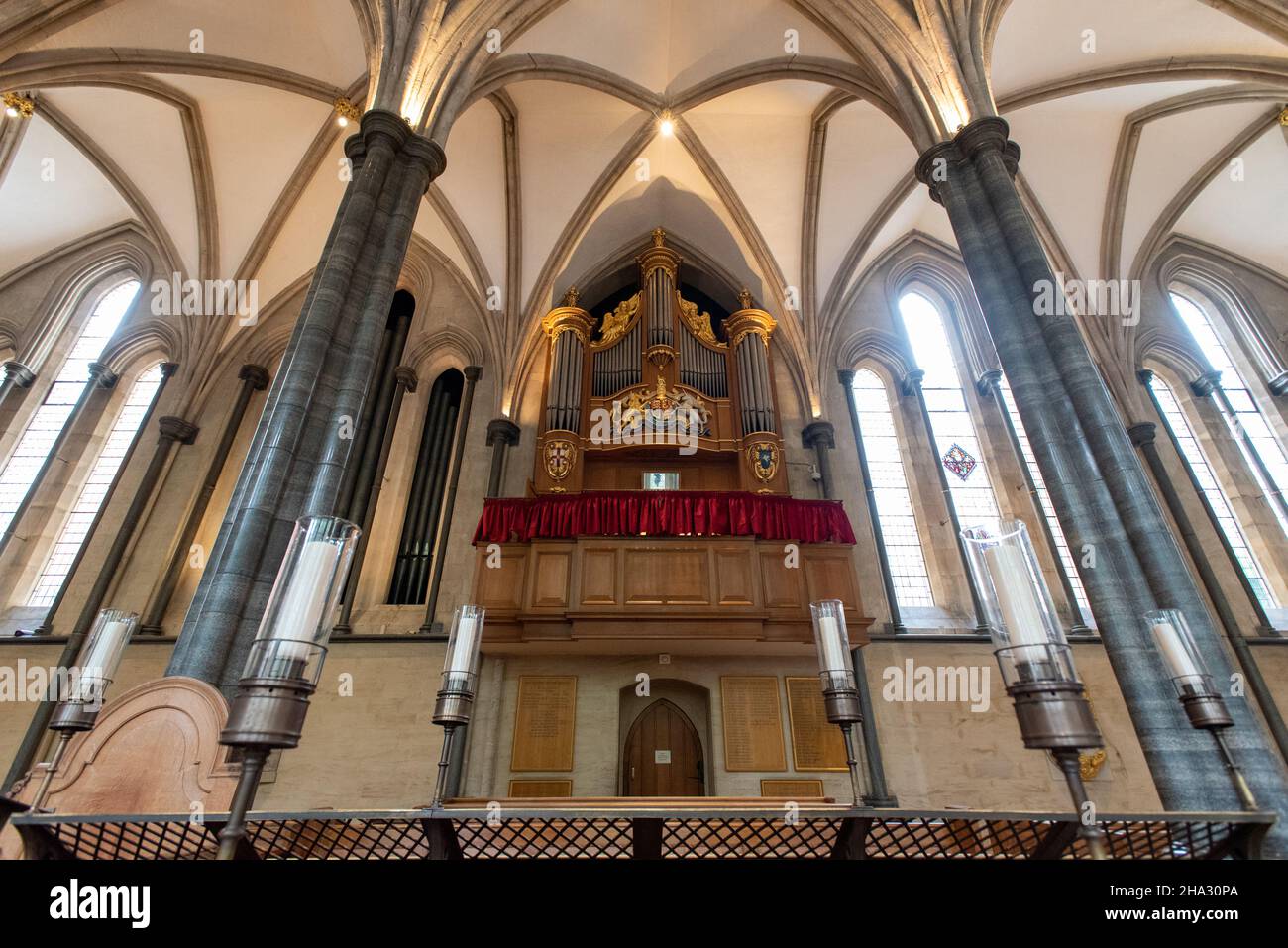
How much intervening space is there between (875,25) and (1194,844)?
9.29 meters

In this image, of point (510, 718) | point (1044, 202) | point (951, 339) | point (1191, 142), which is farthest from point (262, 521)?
point (1191, 142)

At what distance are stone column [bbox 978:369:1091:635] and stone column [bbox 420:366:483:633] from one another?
30.1ft

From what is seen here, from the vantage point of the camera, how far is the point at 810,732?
28.2 feet

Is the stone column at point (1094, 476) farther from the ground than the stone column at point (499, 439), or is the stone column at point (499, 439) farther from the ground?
the stone column at point (499, 439)

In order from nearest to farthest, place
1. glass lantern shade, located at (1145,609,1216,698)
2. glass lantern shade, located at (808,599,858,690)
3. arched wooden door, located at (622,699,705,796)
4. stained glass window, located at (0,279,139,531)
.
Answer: glass lantern shade, located at (808,599,858,690) < glass lantern shade, located at (1145,609,1216,698) < arched wooden door, located at (622,699,705,796) < stained glass window, located at (0,279,139,531)

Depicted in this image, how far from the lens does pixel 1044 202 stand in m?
11.5

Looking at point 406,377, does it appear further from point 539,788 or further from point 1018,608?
point 1018,608

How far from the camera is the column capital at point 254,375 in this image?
11461mm

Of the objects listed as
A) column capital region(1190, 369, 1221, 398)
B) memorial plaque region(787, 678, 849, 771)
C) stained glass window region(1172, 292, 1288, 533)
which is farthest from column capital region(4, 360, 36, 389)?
stained glass window region(1172, 292, 1288, 533)

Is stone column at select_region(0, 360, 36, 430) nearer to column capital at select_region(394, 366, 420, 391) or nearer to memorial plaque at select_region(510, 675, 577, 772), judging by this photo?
column capital at select_region(394, 366, 420, 391)

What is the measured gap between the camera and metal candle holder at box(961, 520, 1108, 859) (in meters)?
1.90

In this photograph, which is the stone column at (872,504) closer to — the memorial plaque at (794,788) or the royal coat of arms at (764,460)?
the royal coat of arms at (764,460)

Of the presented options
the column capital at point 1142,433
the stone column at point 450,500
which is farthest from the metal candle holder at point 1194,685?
the column capital at point 1142,433

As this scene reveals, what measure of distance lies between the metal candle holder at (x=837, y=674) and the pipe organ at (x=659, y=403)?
5715 millimetres
